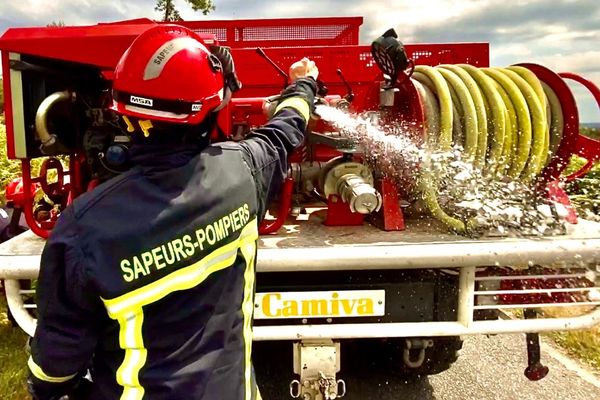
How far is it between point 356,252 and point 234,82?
3.05 feet

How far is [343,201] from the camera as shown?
2.88m

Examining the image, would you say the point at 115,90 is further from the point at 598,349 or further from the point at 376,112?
the point at 598,349

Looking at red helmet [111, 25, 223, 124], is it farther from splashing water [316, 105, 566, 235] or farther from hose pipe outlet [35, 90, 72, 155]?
splashing water [316, 105, 566, 235]

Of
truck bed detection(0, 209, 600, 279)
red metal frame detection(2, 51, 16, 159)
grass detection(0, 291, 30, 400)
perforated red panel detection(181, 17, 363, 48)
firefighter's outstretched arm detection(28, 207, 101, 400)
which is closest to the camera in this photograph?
firefighter's outstretched arm detection(28, 207, 101, 400)

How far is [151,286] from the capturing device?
1488mm

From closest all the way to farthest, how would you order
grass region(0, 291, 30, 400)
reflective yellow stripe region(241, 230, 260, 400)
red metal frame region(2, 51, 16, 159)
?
reflective yellow stripe region(241, 230, 260, 400) → red metal frame region(2, 51, 16, 159) → grass region(0, 291, 30, 400)

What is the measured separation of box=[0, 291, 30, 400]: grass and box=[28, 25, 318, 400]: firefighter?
2.19 m

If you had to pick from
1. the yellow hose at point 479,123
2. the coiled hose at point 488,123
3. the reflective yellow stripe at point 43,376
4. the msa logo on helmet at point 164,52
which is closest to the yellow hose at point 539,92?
the coiled hose at point 488,123

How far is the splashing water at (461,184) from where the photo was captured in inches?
108

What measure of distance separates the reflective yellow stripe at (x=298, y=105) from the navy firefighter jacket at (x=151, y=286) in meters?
0.64

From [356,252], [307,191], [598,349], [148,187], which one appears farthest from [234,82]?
[598,349]

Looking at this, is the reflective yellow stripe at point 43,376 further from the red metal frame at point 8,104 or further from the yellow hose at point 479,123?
the yellow hose at point 479,123

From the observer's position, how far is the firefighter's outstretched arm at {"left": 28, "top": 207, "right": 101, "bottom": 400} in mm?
1445

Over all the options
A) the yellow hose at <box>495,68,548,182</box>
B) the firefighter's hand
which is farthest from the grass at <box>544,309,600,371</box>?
the firefighter's hand
